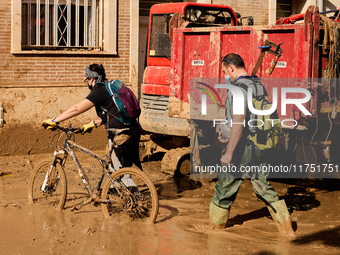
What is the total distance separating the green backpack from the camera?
16.8ft

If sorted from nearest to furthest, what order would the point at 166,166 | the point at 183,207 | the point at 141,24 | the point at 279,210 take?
the point at 279,210 < the point at 183,207 < the point at 166,166 < the point at 141,24

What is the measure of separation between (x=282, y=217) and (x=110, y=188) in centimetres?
195

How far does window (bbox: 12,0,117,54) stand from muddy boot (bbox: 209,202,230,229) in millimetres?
6282

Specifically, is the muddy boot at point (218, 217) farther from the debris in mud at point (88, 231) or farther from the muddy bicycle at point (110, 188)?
the debris in mud at point (88, 231)

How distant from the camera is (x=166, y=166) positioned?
8.48 m

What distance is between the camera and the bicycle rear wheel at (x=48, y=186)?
599 centimetres

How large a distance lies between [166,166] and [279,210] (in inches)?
136

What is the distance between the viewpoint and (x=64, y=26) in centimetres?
1076

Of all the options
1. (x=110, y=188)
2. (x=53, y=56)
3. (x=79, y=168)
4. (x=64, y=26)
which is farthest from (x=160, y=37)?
(x=110, y=188)

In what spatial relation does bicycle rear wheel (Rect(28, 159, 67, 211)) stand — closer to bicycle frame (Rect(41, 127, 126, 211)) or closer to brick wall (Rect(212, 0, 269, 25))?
bicycle frame (Rect(41, 127, 126, 211))

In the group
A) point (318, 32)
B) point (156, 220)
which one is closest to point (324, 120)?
point (318, 32)

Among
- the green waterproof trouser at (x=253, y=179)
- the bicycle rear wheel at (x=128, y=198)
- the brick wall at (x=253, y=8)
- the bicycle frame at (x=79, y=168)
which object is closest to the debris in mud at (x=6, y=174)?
the bicycle frame at (x=79, y=168)

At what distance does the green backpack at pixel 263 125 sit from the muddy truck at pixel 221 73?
1.49m

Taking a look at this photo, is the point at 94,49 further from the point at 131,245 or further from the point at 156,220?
the point at 131,245
